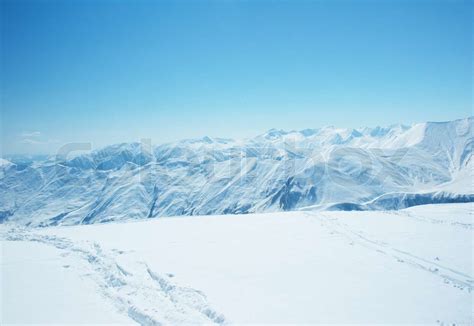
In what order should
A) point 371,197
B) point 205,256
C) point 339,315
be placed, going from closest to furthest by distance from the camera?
point 339,315 < point 205,256 < point 371,197

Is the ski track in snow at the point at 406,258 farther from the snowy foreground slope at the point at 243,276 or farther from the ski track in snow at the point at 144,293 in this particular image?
the ski track in snow at the point at 144,293

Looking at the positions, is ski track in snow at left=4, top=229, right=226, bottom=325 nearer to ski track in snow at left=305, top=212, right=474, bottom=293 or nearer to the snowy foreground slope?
the snowy foreground slope

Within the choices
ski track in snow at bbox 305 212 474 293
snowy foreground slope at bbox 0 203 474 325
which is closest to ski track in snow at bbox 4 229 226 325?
snowy foreground slope at bbox 0 203 474 325

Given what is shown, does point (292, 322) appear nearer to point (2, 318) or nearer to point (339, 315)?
point (339, 315)

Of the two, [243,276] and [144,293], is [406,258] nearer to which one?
[243,276]

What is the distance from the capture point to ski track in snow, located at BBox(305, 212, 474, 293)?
1645 cm

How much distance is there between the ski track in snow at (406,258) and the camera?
16.5 meters

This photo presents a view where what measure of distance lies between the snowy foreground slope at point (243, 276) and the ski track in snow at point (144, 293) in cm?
6

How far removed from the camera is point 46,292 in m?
14.0

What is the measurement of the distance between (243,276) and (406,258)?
11.6 m

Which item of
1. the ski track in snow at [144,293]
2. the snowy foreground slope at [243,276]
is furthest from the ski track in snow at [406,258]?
the ski track in snow at [144,293]

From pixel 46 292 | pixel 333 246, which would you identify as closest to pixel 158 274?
pixel 46 292

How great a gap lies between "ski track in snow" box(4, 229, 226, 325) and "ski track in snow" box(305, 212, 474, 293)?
537 inches

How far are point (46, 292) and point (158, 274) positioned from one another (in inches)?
215
